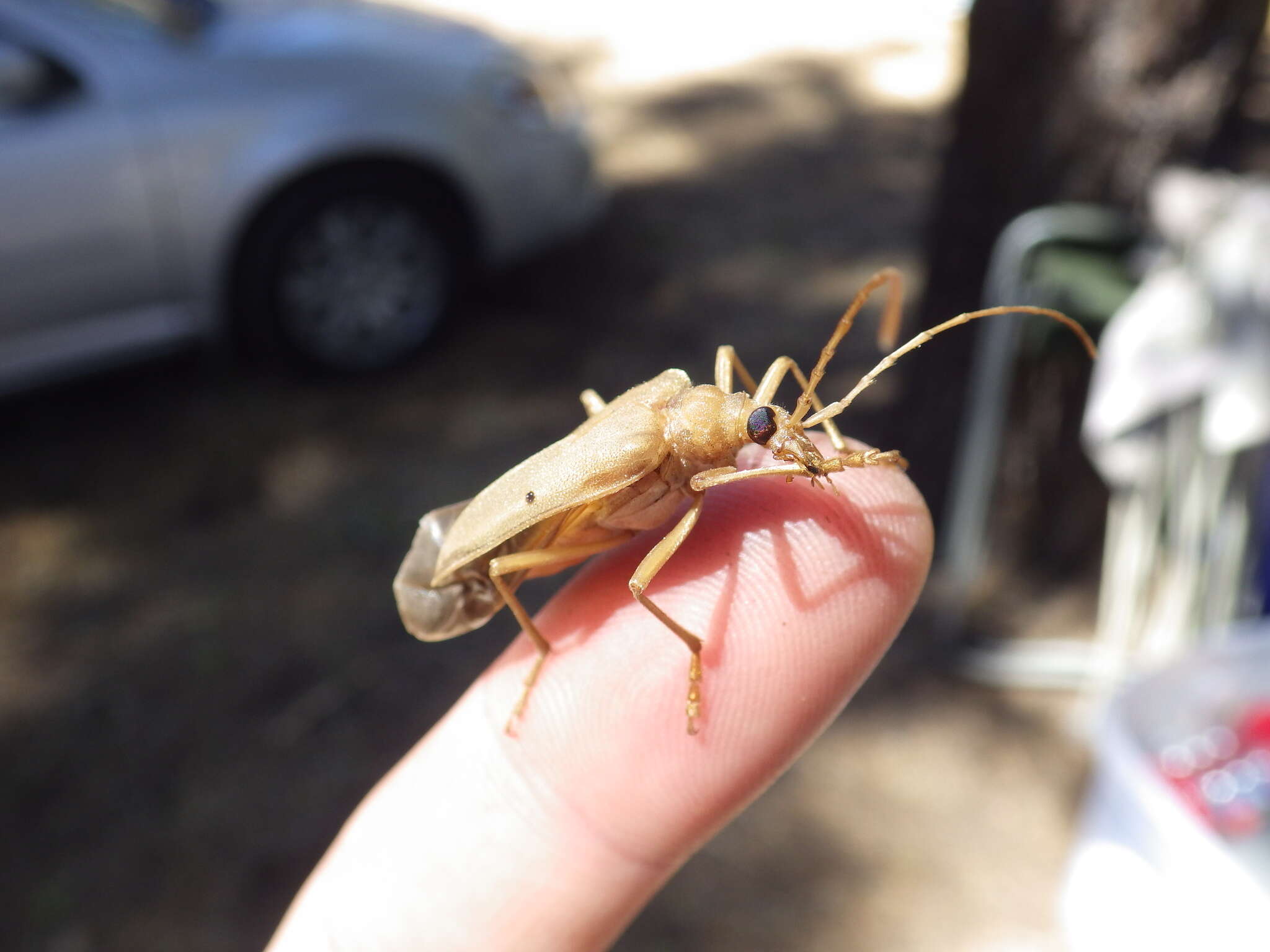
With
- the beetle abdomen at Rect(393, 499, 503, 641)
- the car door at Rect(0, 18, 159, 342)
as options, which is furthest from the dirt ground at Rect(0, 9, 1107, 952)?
the beetle abdomen at Rect(393, 499, 503, 641)

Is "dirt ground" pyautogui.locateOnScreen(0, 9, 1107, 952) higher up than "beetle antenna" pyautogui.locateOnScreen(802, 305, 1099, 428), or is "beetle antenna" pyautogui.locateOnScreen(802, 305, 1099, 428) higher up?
"beetle antenna" pyautogui.locateOnScreen(802, 305, 1099, 428)

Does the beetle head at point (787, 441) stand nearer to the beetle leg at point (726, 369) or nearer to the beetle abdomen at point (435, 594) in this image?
the beetle leg at point (726, 369)

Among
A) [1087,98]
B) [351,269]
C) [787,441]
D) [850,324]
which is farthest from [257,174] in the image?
[787,441]

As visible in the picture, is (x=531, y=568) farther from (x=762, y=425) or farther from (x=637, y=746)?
(x=762, y=425)

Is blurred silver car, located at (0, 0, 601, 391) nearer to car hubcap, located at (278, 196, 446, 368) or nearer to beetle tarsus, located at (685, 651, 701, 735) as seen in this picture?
car hubcap, located at (278, 196, 446, 368)

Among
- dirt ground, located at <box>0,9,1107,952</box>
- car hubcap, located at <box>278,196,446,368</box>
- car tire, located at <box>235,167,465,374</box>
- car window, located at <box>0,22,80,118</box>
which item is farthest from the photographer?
car hubcap, located at <box>278,196,446,368</box>
